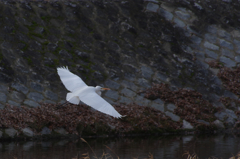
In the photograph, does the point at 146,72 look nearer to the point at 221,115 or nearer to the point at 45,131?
the point at 221,115

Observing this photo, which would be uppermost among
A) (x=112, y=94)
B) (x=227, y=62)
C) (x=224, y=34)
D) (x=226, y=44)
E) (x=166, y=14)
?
(x=166, y=14)

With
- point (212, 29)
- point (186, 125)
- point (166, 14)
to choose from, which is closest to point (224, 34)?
point (212, 29)

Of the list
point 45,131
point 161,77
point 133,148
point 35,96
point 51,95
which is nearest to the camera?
point 133,148

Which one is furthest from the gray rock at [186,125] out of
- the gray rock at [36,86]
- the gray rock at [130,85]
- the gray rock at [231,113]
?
the gray rock at [36,86]

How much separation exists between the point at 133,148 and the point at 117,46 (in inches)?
219

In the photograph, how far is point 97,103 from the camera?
20.7ft

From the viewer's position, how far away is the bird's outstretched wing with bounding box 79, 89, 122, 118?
595cm

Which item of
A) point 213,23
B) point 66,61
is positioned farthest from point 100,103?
point 213,23

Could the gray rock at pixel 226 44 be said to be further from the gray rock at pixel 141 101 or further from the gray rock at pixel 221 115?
the gray rock at pixel 141 101

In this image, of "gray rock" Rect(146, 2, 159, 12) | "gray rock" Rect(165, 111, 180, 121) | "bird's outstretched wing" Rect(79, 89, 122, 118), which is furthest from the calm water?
"gray rock" Rect(146, 2, 159, 12)

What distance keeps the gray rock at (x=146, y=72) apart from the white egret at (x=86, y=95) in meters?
3.59

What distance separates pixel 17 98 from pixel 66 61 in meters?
2.39

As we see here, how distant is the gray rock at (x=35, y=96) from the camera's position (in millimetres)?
9227

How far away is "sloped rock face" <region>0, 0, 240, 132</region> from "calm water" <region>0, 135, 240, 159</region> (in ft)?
5.88
